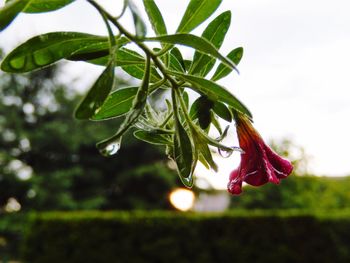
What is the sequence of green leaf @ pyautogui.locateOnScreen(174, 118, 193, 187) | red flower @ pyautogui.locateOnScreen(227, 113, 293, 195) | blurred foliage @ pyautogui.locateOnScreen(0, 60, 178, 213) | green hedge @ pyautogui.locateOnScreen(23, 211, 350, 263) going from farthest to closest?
blurred foliage @ pyautogui.locateOnScreen(0, 60, 178, 213) → green hedge @ pyautogui.locateOnScreen(23, 211, 350, 263) → red flower @ pyautogui.locateOnScreen(227, 113, 293, 195) → green leaf @ pyautogui.locateOnScreen(174, 118, 193, 187)

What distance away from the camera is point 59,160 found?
19.8 metres

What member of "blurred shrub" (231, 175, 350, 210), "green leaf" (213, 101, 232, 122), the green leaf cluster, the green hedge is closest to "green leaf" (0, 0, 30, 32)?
the green leaf cluster

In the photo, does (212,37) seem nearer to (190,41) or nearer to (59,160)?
(190,41)

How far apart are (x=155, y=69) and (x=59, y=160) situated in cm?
2007

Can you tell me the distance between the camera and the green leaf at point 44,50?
16.7 inches

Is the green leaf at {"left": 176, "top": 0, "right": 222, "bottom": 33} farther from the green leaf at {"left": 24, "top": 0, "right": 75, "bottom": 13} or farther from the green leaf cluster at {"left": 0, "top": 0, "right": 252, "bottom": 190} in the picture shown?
the green leaf at {"left": 24, "top": 0, "right": 75, "bottom": 13}

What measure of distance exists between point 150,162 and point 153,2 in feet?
69.3

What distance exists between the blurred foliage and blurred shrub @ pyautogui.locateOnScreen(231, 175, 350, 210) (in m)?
5.24

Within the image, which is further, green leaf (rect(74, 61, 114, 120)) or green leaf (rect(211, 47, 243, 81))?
green leaf (rect(211, 47, 243, 81))

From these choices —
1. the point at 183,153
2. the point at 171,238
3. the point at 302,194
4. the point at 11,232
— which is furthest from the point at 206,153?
the point at 11,232

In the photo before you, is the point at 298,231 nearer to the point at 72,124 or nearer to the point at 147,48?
the point at 147,48

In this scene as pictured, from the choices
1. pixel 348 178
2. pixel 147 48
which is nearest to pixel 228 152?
pixel 147 48

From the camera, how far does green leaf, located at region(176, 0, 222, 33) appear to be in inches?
18.9

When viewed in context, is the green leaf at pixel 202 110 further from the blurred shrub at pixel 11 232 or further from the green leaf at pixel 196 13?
the blurred shrub at pixel 11 232
